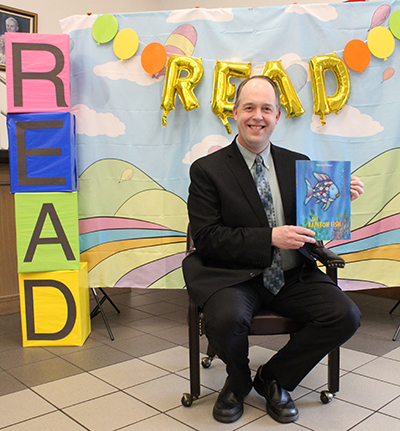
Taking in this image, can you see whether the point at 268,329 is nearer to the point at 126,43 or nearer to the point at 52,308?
the point at 52,308

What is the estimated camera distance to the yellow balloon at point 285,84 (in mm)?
2629

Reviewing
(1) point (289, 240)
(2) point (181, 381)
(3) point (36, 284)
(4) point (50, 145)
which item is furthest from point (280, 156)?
(3) point (36, 284)

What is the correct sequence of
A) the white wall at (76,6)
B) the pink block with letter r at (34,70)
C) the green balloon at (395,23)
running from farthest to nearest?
the white wall at (76,6), the green balloon at (395,23), the pink block with letter r at (34,70)

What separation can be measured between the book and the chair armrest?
0.29 feet

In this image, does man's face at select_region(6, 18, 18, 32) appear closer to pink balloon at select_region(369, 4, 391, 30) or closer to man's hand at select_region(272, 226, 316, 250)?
pink balloon at select_region(369, 4, 391, 30)

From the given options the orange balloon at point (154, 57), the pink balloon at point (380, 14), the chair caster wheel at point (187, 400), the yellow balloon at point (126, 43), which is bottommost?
the chair caster wheel at point (187, 400)

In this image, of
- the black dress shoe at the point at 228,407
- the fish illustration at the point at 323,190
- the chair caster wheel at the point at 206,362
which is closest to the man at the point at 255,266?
the black dress shoe at the point at 228,407

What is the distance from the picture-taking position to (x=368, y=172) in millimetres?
2705

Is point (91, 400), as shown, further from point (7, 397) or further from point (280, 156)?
point (280, 156)

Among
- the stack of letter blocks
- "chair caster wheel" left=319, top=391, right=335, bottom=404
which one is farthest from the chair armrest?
the stack of letter blocks

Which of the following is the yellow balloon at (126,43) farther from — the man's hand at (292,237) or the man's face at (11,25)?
the man's face at (11,25)

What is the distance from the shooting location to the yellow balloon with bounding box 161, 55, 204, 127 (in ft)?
8.68

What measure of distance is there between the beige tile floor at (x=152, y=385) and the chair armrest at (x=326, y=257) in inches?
22.9

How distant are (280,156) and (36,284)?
1.53 metres
